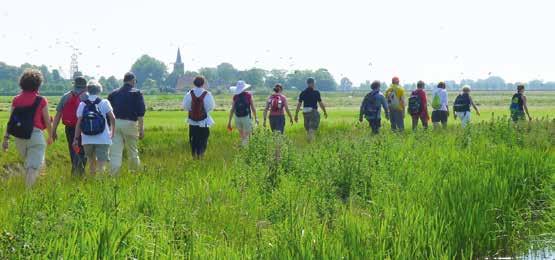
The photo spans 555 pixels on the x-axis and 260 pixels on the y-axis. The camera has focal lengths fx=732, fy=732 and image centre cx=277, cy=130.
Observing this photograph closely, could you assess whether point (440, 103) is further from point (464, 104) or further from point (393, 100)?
point (393, 100)

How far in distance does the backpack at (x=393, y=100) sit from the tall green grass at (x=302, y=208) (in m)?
6.71

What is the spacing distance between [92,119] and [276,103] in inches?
259

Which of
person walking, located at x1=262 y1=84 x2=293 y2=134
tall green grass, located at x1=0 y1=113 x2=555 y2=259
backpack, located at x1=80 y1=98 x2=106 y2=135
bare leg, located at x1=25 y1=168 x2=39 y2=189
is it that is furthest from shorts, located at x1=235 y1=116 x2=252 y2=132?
bare leg, located at x1=25 y1=168 x2=39 y2=189

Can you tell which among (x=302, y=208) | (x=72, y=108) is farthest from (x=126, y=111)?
(x=302, y=208)

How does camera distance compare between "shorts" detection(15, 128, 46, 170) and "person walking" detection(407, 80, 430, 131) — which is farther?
"person walking" detection(407, 80, 430, 131)

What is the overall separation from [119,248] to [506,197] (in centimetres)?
461

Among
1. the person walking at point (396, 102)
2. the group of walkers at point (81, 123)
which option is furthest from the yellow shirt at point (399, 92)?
the group of walkers at point (81, 123)

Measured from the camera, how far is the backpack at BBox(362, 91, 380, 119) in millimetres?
17500

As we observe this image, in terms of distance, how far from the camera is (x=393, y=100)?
62.3 feet

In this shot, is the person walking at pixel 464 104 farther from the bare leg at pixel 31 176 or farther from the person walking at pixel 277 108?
the bare leg at pixel 31 176

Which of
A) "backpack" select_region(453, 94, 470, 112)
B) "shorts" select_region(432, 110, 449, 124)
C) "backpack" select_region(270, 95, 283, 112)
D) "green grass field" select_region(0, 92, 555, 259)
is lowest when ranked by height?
"shorts" select_region(432, 110, 449, 124)

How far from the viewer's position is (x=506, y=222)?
298 inches

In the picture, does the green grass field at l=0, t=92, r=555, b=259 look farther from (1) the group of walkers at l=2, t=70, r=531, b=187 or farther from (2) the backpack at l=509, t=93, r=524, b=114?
(2) the backpack at l=509, t=93, r=524, b=114

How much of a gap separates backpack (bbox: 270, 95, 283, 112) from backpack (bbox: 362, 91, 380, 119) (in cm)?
220
